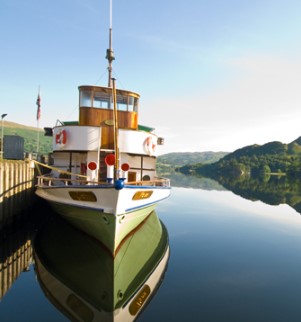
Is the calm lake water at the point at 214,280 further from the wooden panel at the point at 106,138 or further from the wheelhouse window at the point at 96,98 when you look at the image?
the wheelhouse window at the point at 96,98

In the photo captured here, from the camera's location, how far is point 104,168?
17.7 meters

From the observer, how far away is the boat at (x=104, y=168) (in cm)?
1128

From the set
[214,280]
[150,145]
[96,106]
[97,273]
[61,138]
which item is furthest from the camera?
[150,145]

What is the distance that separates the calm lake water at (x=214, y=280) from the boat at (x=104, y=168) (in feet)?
10.9

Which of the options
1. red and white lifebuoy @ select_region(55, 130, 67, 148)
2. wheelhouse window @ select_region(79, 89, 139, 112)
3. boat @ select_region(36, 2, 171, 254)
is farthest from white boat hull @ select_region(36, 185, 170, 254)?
wheelhouse window @ select_region(79, 89, 139, 112)

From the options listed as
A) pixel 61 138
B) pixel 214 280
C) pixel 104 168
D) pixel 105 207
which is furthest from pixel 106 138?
pixel 214 280

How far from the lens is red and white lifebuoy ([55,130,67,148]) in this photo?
1642 centimetres

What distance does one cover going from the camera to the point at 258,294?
10141 millimetres

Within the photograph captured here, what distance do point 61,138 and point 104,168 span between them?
11.9ft

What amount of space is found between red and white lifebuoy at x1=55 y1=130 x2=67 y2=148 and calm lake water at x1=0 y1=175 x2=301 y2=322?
6.68m

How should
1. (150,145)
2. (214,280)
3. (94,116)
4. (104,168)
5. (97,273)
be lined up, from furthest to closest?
(150,145) → (104,168) → (94,116) → (214,280) → (97,273)

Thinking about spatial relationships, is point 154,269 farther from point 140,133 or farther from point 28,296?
point 140,133

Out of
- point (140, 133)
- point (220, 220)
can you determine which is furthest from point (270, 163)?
point (140, 133)

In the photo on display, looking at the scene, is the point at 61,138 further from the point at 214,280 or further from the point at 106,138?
the point at 214,280
